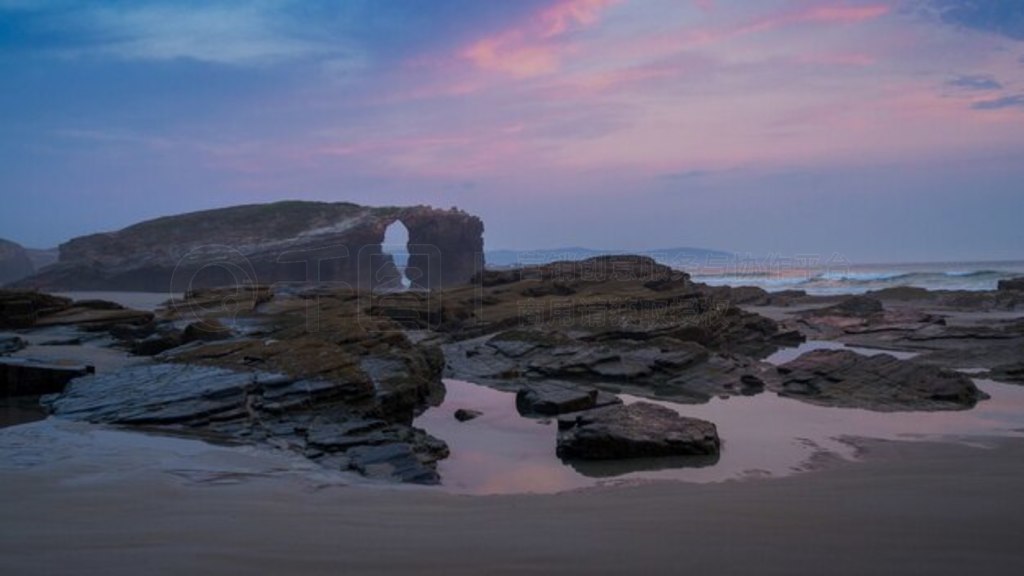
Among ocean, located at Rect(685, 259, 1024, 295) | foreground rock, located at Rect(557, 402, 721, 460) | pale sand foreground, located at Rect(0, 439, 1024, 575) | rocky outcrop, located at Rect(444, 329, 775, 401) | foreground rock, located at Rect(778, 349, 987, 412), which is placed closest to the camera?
pale sand foreground, located at Rect(0, 439, 1024, 575)

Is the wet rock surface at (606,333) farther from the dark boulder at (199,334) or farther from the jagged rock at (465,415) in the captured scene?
the dark boulder at (199,334)

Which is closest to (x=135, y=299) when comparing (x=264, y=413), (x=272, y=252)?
(x=272, y=252)

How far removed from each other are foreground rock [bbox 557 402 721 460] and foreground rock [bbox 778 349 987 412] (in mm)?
4202

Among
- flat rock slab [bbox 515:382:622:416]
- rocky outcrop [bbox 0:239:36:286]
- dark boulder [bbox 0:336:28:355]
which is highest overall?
rocky outcrop [bbox 0:239:36:286]

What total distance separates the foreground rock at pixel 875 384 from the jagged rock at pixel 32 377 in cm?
1196

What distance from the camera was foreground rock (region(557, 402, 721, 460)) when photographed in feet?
24.6

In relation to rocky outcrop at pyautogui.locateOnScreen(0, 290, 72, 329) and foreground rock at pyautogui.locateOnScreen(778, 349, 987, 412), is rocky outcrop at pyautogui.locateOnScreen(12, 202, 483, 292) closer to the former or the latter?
rocky outcrop at pyautogui.locateOnScreen(0, 290, 72, 329)

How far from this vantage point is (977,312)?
98.9 feet

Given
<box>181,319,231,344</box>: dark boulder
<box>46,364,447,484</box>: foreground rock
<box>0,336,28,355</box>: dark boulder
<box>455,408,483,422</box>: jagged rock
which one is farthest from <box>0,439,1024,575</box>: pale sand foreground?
<box>0,336,28,355</box>: dark boulder

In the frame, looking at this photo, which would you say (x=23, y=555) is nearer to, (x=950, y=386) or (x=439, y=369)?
(x=439, y=369)

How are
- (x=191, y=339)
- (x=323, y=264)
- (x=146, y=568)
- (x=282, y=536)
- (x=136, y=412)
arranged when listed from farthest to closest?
(x=323, y=264)
(x=191, y=339)
(x=136, y=412)
(x=282, y=536)
(x=146, y=568)

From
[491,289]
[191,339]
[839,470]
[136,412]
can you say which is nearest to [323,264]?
[491,289]

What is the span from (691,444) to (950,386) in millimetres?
6198

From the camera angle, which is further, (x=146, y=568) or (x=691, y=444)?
(x=691, y=444)
